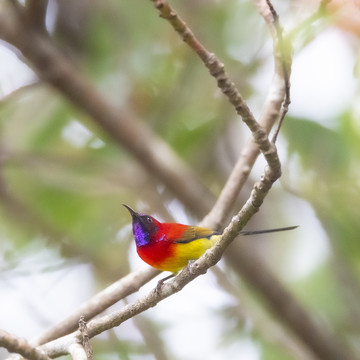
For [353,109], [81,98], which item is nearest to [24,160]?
[81,98]

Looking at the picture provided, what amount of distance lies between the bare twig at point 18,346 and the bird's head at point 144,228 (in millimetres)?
1210

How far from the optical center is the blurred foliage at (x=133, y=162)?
4.70 meters

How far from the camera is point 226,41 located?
5.07 metres

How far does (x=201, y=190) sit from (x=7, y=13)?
1.58m

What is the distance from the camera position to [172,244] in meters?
3.18

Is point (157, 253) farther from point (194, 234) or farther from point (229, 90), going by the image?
point (229, 90)

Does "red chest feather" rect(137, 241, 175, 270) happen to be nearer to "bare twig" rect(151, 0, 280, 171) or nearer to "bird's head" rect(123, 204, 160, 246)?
"bird's head" rect(123, 204, 160, 246)

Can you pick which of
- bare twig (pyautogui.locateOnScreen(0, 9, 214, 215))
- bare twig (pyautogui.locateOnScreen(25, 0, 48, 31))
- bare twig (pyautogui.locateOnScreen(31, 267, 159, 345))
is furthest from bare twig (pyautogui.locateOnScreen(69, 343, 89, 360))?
bare twig (pyautogui.locateOnScreen(25, 0, 48, 31))

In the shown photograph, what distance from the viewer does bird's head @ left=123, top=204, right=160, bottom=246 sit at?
3278 millimetres

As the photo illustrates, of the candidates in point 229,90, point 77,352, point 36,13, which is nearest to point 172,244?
point 77,352

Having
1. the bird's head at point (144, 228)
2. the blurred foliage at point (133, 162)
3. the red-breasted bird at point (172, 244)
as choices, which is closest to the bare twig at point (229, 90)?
the red-breasted bird at point (172, 244)

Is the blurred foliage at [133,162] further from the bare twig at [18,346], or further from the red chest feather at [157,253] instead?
the bare twig at [18,346]

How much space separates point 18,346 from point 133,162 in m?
2.87

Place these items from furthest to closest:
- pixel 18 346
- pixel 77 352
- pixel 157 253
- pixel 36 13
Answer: pixel 36 13, pixel 157 253, pixel 77 352, pixel 18 346
